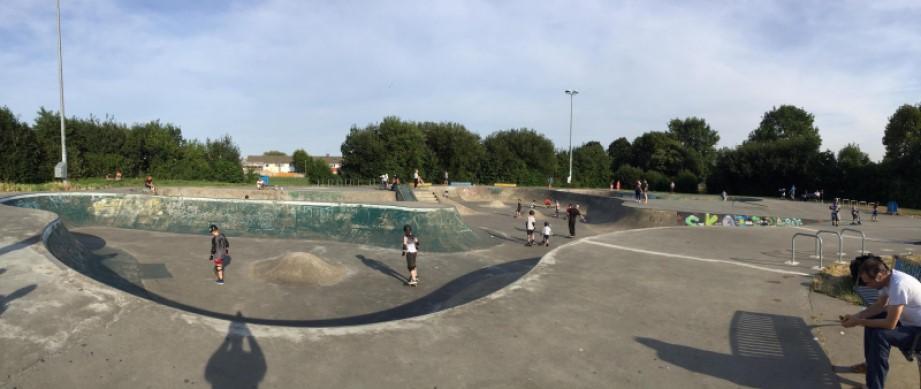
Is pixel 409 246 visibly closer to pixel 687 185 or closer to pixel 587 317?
pixel 587 317

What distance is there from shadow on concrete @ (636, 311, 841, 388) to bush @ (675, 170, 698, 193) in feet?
156

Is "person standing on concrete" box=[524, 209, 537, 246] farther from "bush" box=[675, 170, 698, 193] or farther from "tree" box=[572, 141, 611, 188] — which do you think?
"tree" box=[572, 141, 611, 188]

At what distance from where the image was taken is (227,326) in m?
5.76

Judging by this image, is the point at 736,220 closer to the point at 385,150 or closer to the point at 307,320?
the point at 307,320

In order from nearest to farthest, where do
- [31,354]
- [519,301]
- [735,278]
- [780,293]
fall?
[31,354], [519,301], [780,293], [735,278]

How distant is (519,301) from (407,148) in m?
45.6

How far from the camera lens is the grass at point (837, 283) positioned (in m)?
7.43

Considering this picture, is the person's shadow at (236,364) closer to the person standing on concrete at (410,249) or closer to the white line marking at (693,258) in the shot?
Result: the person standing on concrete at (410,249)

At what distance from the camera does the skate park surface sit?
15.8 ft

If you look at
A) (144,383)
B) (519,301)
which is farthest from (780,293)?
(144,383)

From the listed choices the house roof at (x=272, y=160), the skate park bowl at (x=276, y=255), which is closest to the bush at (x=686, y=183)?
the skate park bowl at (x=276, y=255)

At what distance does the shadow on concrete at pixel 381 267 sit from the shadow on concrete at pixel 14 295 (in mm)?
7231

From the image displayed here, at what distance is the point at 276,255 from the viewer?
561 inches

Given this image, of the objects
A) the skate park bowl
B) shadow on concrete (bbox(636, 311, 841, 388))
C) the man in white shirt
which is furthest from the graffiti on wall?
the man in white shirt
